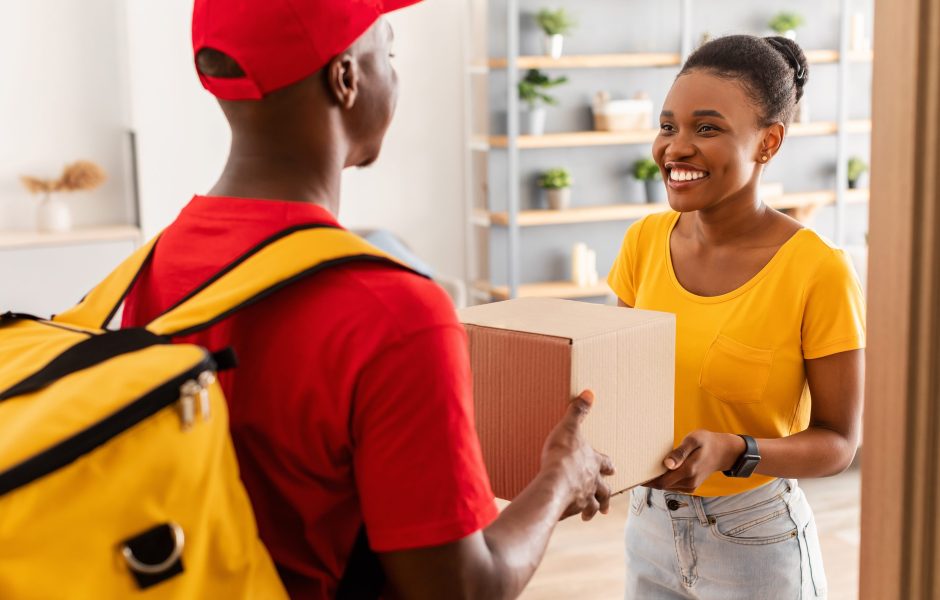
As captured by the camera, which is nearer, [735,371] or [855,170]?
[735,371]

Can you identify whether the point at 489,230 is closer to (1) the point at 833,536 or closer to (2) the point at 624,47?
(2) the point at 624,47

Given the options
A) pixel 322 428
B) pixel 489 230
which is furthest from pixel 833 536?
pixel 322 428

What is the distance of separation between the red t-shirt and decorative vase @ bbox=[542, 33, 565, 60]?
4.28 m

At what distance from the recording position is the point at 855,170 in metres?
5.78

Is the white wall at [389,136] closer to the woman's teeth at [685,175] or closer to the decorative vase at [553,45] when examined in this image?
the decorative vase at [553,45]

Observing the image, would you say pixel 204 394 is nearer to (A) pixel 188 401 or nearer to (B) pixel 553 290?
(A) pixel 188 401

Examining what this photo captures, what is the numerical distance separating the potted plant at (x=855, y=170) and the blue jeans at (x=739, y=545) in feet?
15.4

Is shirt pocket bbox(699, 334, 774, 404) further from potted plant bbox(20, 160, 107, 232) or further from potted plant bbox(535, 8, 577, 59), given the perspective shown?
potted plant bbox(535, 8, 577, 59)

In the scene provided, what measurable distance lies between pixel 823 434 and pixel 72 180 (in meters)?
3.77

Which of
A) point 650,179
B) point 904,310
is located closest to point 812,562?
point 904,310

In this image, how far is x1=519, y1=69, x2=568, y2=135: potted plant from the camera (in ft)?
16.1

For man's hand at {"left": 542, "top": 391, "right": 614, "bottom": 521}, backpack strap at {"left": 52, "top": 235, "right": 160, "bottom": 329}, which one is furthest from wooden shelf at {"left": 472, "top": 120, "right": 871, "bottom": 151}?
backpack strap at {"left": 52, "top": 235, "right": 160, "bottom": 329}

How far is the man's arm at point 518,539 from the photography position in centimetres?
78

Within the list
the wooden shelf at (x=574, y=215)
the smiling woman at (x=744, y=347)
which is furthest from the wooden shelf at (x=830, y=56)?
the smiling woman at (x=744, y=347)
